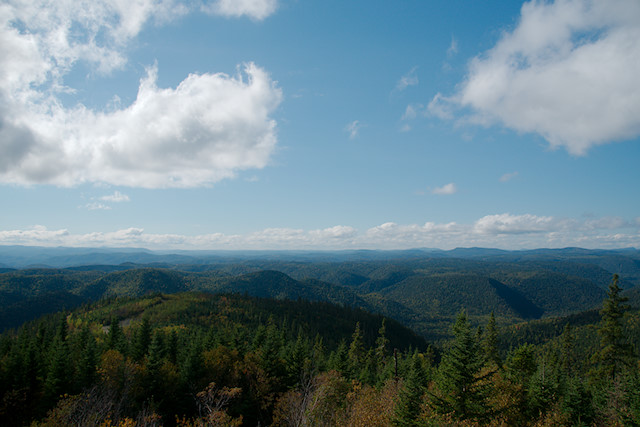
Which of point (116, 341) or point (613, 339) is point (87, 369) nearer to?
point (116, 341)

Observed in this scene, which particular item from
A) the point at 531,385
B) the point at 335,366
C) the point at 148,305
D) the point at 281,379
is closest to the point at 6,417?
the point at 281,379

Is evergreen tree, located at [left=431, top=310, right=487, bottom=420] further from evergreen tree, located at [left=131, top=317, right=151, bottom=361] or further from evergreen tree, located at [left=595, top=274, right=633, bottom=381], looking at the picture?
evergreen tree, located at [left=131, top=317, right=151, bottom=361]

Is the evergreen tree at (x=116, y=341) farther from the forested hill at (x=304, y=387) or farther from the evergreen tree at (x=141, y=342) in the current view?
the evergreen tree at (x=141, y=342)

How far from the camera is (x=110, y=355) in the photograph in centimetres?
4453

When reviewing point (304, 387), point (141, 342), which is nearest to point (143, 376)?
point (141, 342)

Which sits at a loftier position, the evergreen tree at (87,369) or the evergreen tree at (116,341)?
the evergreen tree at (87,369)

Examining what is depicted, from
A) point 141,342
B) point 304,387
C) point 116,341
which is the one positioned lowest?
point 116,341

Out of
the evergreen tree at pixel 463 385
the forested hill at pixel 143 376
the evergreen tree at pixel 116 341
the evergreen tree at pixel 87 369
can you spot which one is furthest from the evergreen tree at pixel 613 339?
the evergreen tree at pixel 116 341

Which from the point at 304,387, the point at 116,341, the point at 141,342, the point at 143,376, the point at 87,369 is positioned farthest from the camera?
the point at 116,341

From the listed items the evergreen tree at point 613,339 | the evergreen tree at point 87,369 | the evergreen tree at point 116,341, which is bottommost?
the evergreen tree at point 116,341

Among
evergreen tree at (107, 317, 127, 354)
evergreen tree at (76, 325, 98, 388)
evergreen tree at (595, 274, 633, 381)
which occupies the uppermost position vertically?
evergreen tree at (595, 274, 633, 381)

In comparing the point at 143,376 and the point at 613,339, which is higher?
the point at 613,339

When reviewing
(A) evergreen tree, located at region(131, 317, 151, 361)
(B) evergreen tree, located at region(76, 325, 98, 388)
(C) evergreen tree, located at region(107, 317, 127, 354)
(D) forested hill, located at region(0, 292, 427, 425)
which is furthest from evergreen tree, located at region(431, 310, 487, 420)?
(C) evergreen tree, located at region(107, 317, 127, 354)

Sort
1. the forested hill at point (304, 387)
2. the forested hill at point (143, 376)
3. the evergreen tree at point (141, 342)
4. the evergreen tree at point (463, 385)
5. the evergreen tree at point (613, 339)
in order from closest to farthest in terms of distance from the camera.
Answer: the evergreen tree at point (463, 385)
the forested hill at point (304, 387)
the evergreen tree at point (613, 339)
the forested hill at point (143, 376)
the evergreen tree at point (141, 342)
